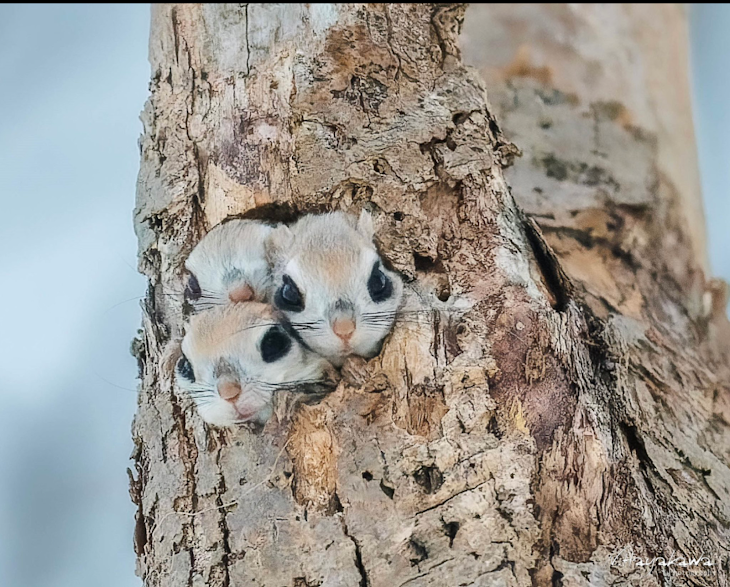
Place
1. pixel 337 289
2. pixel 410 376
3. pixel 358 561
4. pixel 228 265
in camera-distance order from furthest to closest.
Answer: pixel 228 265 → pixel 337 289 → pixel 410 376 → pixel 358 561

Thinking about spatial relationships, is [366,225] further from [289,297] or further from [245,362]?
[245,362]

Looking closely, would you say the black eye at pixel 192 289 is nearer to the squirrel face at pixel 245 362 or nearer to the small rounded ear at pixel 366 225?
the squirrel face at pixel 245 362

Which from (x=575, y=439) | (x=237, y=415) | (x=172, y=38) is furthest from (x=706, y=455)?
(x=172, y=38)

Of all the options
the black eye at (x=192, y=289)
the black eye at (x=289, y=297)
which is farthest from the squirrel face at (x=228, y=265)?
the black eye at (x=289, y=297)

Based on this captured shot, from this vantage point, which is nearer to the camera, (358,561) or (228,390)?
(358,561)

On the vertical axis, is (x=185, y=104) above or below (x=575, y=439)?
above

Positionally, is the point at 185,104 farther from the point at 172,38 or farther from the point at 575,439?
the point at 575,439

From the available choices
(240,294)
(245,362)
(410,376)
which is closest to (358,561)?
(410,376)
